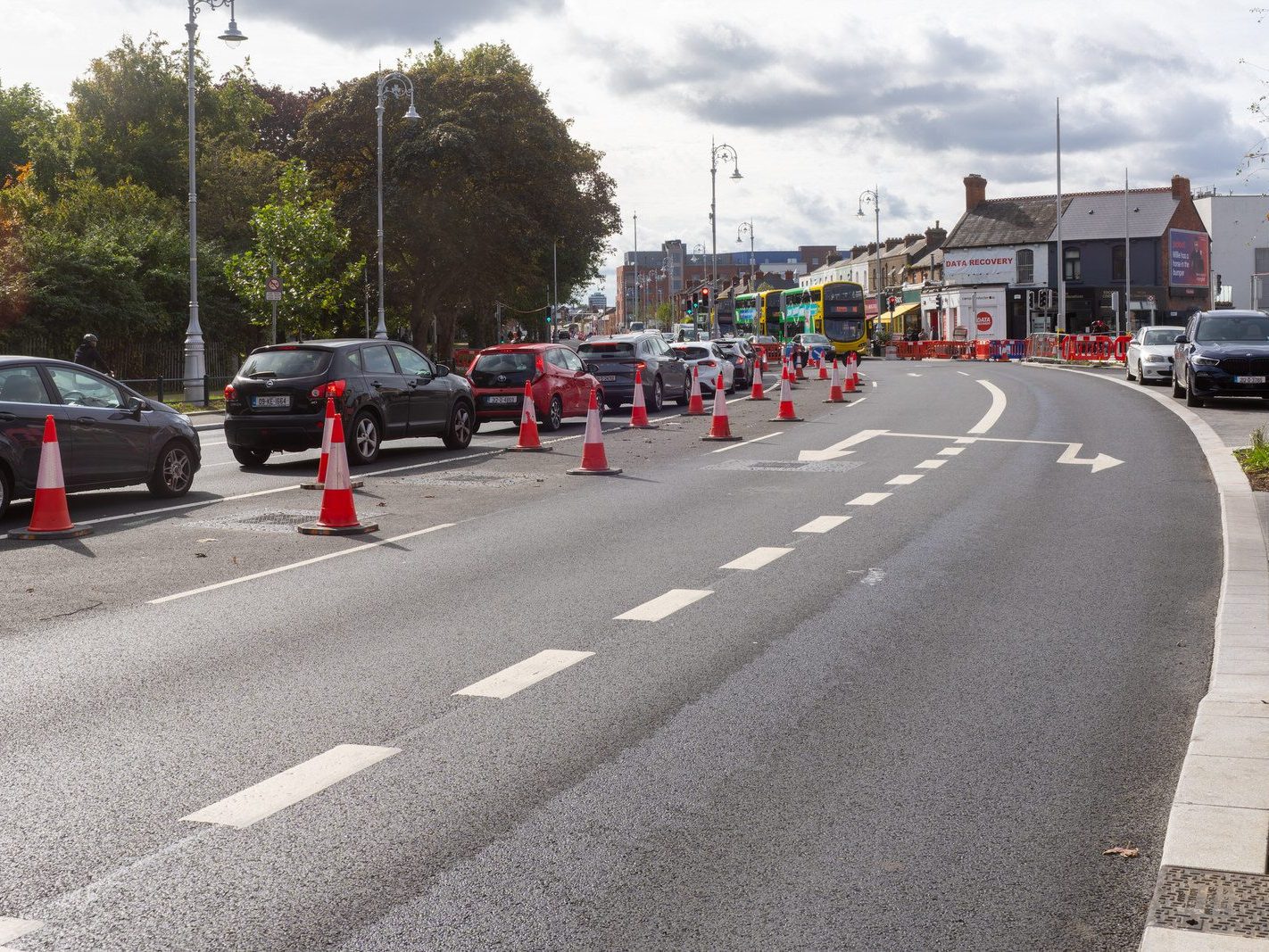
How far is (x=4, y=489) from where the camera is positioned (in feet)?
41.7

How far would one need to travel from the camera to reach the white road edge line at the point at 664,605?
8.09 metres

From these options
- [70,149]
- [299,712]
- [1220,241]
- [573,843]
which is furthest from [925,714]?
[1220,241]

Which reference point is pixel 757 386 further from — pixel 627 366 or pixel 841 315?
pixel 841 315

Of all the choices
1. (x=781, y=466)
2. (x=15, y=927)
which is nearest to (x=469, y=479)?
(x=781, y=466)

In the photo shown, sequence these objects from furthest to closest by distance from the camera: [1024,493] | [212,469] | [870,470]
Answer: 1. [212,469]
2. [870,470]
3. [1024,493]

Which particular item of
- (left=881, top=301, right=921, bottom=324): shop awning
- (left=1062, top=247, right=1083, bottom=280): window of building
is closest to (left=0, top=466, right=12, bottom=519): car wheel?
(left=1062, top=247, right=1083, bottom=280): window of building

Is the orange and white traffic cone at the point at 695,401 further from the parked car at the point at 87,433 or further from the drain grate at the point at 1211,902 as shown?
the drain grate at the point at 1211,902

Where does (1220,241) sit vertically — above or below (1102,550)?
above

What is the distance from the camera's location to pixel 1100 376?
141 feet

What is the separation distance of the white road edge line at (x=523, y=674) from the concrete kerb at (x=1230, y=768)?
2750 millimetres

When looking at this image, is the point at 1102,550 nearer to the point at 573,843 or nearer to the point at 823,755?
the point at 823,755

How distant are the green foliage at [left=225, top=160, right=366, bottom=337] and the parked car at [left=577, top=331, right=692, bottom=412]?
54.6 feet

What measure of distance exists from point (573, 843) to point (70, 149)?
214 ft

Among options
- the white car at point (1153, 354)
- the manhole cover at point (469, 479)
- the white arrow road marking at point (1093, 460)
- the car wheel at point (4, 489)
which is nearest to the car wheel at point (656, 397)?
the white arrow road marking at point (1093, 460)
